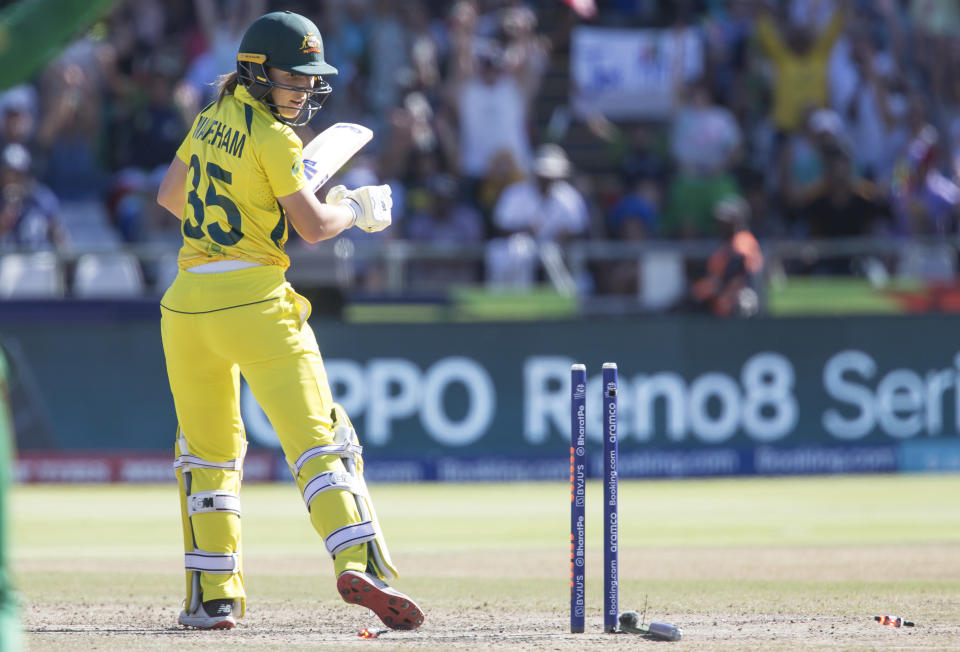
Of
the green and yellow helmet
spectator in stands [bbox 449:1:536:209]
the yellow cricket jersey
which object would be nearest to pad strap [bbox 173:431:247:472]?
the yellow cricket jersey

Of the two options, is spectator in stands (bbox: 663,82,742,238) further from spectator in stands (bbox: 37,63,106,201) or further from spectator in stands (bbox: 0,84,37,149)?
spectator in stands (bbox: 0,84,37,149)

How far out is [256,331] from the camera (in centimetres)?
553

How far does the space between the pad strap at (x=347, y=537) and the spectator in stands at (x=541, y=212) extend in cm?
821

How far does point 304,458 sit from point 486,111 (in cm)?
986

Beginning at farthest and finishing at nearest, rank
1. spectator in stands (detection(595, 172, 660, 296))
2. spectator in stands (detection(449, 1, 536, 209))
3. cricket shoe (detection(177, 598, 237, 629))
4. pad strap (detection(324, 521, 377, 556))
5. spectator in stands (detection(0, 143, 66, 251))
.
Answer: spectator in stands (detection(449, 1, 536, 209)) → spectator in stands (detection(595, 172, 660, 296)) → spectator in stands (detection(0, 143, 66, 251)) → cricket shoe (detection(177, 598, 237, 629)) → pad strap (detection(324, 521, 377, 556))

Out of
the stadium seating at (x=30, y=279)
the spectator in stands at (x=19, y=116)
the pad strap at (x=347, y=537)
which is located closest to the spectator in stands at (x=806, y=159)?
the stadium seating at (x=30, y=279)

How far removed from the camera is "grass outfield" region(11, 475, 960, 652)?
565cm

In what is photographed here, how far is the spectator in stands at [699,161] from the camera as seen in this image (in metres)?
14.7

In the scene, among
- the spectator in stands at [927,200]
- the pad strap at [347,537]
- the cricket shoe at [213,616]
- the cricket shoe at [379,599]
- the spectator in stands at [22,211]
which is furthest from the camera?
the spectator in stands at [927,200]

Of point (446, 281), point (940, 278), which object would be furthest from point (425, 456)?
point (940, 278)

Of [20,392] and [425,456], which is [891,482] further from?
[20,392]

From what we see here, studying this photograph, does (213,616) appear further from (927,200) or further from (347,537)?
(927,200)

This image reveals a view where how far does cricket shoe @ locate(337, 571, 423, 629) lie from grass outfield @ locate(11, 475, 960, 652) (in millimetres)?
89

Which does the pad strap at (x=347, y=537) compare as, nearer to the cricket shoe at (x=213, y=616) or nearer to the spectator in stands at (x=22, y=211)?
the cricket shoe at (x=213, y=616)
